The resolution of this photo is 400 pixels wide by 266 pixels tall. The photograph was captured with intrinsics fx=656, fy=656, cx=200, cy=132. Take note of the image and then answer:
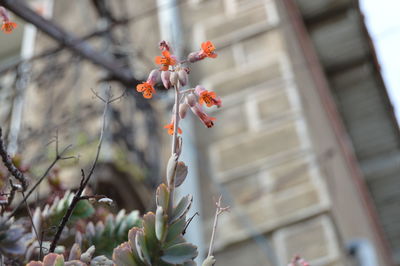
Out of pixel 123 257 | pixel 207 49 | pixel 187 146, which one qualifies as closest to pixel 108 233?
pixel 123 257

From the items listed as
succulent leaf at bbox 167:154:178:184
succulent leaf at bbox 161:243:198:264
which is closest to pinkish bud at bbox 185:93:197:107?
succulent leaf at bbox 167:154:178:184

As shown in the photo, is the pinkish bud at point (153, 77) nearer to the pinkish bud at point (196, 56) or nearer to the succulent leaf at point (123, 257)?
the pinkish bud at point (196, 56)

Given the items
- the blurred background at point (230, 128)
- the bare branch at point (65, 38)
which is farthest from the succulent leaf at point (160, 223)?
the blurred background at point (230, 128)

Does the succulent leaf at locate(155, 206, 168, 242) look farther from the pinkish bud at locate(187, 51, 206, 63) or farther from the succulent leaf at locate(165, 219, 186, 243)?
the pinkish bud at locate(187, 51, 206, 63)

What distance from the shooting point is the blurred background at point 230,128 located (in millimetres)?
3793

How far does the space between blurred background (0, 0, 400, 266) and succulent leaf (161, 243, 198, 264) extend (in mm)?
1739

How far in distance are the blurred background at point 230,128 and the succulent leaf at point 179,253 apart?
1739 millimetres

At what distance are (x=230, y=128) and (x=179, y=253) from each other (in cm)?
340

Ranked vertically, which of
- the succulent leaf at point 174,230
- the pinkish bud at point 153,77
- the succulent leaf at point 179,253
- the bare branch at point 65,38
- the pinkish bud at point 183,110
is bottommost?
the succulent leaf at point 179,253

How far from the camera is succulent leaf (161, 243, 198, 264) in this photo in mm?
1100

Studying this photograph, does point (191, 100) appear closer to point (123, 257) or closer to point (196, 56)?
point (196, 56)

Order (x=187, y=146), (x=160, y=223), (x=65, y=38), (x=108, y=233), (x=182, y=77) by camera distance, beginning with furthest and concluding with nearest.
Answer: (x=187, y=146)
(x=65, y=38)
(x=108, y=233)
(x=182, y=77)
(x=160, y=223)

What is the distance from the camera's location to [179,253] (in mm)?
1104

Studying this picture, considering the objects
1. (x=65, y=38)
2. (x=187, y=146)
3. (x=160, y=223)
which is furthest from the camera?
(x=187, y=146)
